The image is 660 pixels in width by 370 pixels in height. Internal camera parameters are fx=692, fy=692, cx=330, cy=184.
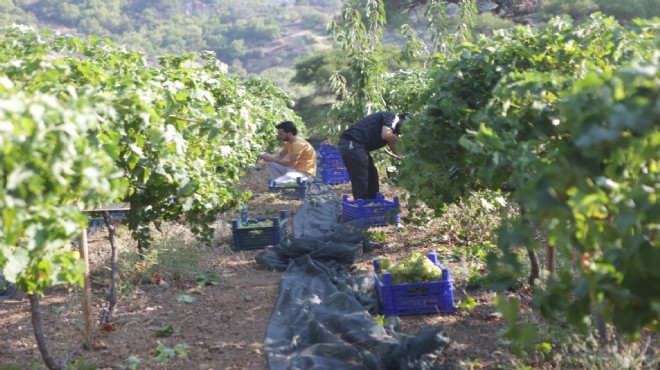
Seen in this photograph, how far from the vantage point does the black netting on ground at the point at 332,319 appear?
379 cm

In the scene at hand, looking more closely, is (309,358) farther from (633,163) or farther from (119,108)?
(633,163)

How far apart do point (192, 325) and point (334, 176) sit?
7340 millimetres

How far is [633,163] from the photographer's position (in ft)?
7.02

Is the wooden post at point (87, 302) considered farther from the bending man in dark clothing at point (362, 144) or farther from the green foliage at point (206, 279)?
the bending man in dark clothing at point (362, 144)

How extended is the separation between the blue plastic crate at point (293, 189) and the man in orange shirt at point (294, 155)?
0.10 metres

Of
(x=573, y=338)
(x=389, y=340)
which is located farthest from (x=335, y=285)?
(x=573, y=338)

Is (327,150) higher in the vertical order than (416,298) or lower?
lower

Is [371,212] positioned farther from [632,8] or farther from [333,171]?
[632,8]

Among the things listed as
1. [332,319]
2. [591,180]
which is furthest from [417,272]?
[591,180]

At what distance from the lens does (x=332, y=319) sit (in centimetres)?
436

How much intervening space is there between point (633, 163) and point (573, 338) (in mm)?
1912

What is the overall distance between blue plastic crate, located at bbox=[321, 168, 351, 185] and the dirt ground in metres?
5.60

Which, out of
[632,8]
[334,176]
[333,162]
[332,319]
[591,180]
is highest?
[591,180]

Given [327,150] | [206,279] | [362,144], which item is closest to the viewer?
[206,279]
